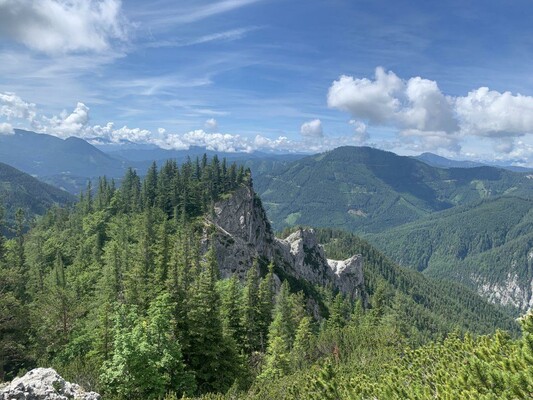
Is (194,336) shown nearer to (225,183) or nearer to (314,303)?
(314,303)

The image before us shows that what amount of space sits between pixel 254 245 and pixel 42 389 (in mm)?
119607

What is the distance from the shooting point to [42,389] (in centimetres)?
2211

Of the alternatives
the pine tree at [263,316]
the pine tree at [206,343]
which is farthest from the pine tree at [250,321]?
the pine tree at [206,343]

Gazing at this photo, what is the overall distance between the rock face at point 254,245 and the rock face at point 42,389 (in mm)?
87532

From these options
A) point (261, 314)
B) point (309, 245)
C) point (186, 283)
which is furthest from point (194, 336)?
point (309, 245)

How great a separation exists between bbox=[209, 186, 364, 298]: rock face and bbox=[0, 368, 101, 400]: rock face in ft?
287

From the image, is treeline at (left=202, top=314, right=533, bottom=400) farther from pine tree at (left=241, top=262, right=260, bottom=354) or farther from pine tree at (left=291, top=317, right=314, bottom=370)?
pine tree at (left=241, top=262, right=260, bottom=354)

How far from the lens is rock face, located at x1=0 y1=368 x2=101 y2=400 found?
835 inches

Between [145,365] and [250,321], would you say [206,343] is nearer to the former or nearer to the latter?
[145,365]

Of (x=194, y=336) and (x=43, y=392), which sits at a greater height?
(x=43, y=392)

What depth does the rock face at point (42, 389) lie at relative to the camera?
2120 cm

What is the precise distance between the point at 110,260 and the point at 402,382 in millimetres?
61340

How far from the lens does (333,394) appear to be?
22.4 metres

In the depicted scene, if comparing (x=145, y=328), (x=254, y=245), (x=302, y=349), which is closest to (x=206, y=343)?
(x=145, y=328)
